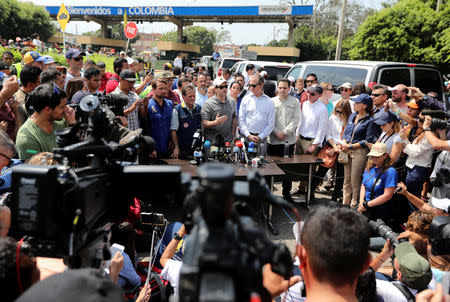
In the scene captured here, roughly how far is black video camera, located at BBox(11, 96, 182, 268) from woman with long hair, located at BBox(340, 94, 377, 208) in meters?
4.41

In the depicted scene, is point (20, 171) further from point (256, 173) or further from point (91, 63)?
point (91, 63)

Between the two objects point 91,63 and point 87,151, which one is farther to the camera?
point 91,63

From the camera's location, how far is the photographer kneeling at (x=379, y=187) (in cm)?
428

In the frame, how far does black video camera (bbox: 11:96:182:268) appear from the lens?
1236mm

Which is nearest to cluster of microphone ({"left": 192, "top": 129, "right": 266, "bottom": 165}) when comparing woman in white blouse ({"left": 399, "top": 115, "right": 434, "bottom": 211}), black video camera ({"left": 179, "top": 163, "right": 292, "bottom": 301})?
woman in white blouse ({"left": 399, "top": 115, "right": 434, "bottom": 211})

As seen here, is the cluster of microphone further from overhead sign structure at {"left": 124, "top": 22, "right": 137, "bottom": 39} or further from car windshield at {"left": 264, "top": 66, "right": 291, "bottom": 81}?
car windshield at {"left": 264, "top": 66, "right": 291, "bottom": 81}

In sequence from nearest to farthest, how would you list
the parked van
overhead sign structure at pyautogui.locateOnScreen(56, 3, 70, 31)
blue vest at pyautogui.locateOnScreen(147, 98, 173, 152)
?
blue vest at pyautogui.locateOnScreen(147, 98, 173, 152), the parked van, overhead sign structure at pyautogui.locateOnScreen(56, 3, 70, 31)

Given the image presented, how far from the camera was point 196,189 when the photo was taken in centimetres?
95

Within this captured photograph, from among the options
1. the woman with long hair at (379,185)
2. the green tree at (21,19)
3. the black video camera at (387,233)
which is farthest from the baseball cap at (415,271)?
the green tree at (21,19)

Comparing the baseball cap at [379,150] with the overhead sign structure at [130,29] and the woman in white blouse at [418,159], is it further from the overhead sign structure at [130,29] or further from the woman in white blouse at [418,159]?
the overhead sign structure at [130,29]

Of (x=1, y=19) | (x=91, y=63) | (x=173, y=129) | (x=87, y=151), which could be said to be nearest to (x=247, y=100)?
(x=173, y=129)

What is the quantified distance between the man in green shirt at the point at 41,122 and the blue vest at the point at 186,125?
A: 94.7 inches

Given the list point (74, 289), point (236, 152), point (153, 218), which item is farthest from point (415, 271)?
point (236, 152)

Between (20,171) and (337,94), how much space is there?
294 inches
